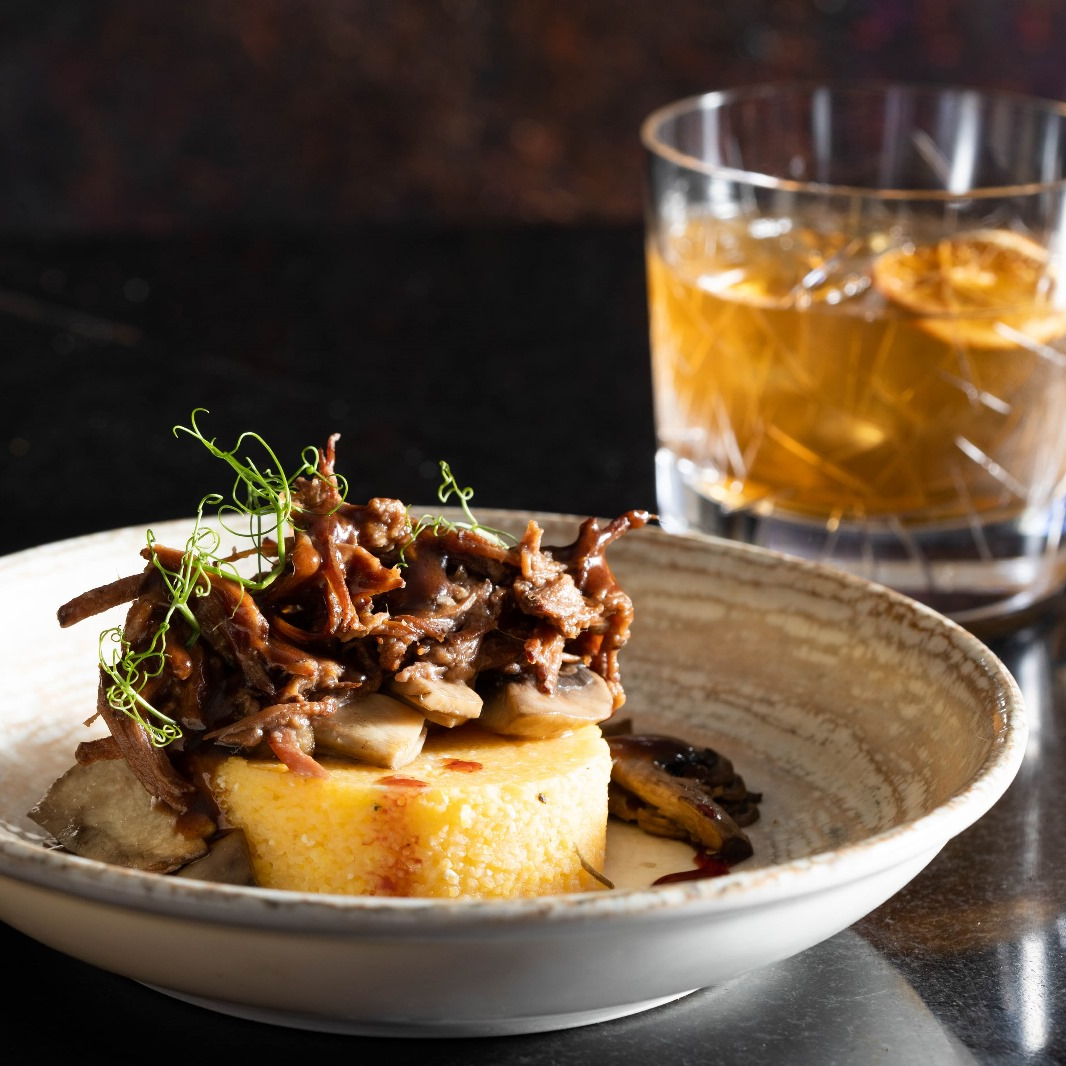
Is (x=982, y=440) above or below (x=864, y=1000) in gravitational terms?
above

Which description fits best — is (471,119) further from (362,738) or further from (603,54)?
(362,738)

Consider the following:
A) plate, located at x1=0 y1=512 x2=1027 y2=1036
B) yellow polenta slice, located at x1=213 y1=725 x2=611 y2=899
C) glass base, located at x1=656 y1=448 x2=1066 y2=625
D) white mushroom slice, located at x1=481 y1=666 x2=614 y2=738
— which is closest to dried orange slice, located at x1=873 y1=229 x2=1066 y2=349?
glass base, located at x1=656 y1=448 x2=1066 y2=625

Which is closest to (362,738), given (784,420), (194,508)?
(784,420)

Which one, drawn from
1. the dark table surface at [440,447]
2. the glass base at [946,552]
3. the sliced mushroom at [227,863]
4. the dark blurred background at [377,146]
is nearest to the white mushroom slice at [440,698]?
the sliced mushroom at [227,863]

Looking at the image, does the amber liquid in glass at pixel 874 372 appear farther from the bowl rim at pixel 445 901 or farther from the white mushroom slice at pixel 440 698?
the bowl rim at pixel 445 901

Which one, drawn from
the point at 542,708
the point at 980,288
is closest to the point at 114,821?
the point at 542,708

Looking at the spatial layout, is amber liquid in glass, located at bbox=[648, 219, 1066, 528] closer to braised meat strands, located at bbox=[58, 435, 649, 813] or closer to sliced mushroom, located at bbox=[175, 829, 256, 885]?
braised meat strands, located at bbox=[58, 435, 649, 813]
